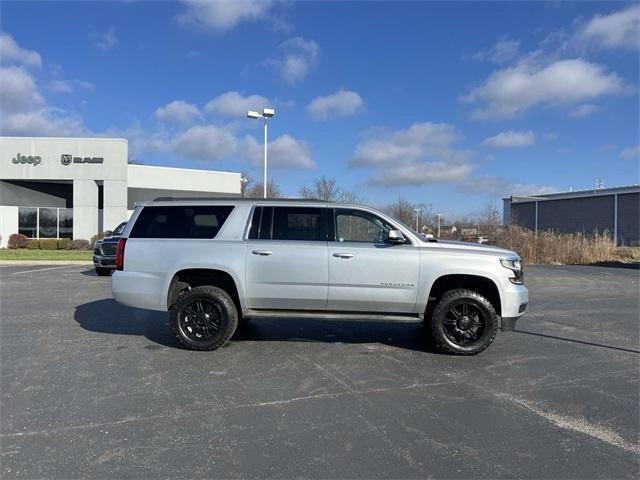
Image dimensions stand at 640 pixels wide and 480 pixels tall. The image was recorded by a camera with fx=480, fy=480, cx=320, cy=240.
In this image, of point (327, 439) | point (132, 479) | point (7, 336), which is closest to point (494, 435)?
point (327, 439)

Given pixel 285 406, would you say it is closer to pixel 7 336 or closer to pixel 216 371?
pixel 216 371

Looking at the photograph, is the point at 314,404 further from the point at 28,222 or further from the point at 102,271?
the point at 28,222

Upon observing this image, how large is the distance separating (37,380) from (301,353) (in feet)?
9.70

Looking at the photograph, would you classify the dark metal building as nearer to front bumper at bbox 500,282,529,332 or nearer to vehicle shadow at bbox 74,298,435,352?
vehicle shadow at bbox 74,298,435,352

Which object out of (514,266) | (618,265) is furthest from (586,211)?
(514,266)

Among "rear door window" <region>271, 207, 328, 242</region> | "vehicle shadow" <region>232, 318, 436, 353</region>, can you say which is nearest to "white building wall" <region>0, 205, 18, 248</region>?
"vehicle shadow" <region>232, 318, 436, 353</region>

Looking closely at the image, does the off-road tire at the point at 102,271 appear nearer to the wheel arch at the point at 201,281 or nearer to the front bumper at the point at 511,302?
the wheel arch at the point at 201,281

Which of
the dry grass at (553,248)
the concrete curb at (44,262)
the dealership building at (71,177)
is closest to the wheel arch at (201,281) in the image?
the concrete curb at (44,262)

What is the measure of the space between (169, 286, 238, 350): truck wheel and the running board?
11.5 inches

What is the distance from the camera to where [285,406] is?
4.41 m

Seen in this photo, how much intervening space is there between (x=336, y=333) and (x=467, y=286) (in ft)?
6.98

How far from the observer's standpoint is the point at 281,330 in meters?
7.50

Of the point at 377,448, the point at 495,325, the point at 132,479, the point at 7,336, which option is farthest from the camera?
the point at 7,336

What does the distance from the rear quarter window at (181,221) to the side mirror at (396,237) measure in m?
2.16
